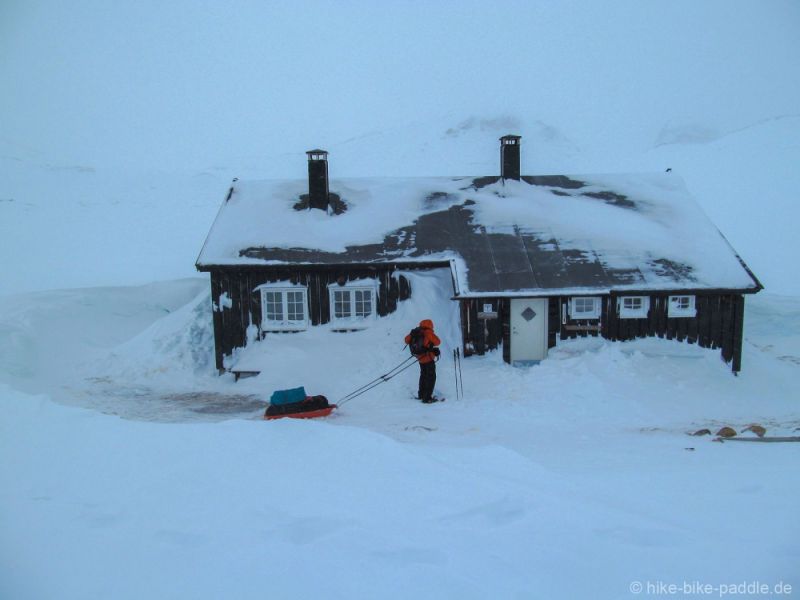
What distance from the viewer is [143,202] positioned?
5081 cm

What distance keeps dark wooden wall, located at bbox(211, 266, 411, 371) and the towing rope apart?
2.01 metres

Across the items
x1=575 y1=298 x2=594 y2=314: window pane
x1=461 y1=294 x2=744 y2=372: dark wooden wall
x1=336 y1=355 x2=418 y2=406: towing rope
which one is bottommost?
x1=336 y1=355 x2=418 y2=406: towing rope

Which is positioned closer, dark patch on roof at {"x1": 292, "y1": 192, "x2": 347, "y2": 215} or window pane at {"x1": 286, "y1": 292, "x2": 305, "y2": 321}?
window pane at {"x1": 286, "y1": 292, "x2": 305, "y2": 321}

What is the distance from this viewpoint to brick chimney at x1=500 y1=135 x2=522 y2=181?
1919 centimetres

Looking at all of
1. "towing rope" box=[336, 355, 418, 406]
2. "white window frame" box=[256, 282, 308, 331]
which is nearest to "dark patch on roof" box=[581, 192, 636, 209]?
"towing rope" box=[336, 355, 418, 406]

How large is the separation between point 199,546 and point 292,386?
9.14 meters

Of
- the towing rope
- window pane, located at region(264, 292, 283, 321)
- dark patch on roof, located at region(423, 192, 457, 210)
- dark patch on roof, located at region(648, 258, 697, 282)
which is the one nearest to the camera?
the towing rope

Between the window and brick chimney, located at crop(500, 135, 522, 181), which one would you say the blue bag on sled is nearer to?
the window

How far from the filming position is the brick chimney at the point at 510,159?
1919 centimetres

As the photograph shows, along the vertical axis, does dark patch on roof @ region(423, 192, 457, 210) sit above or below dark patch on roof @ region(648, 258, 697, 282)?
above

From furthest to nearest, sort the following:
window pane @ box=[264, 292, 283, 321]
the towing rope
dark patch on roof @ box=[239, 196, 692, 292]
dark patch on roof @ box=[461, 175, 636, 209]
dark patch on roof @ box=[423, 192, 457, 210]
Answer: dark patch on roof @ box=[461, 175, 636, 209] < dark patch on roof @ box=[423, 192, 457, 210] < window pane @ box=[264, 292, 283, 321] < dark patch on roof @ box=[239, 196, 692, 292] < the towing rope

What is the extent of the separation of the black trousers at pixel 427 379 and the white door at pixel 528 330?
3430 millimetres

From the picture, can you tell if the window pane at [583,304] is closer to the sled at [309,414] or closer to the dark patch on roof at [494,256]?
the dark patch on roof at [494,256]

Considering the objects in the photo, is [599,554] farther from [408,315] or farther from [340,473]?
[408,315]
